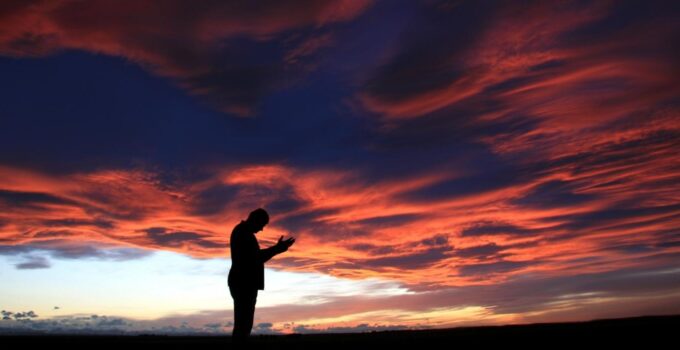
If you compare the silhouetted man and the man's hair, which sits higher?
the man's hair

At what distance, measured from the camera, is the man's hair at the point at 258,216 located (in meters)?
8.34

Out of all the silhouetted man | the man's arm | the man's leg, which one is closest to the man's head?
the silhouetted man

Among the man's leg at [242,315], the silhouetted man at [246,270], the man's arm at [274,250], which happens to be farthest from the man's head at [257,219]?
the man's leg at [242,315]

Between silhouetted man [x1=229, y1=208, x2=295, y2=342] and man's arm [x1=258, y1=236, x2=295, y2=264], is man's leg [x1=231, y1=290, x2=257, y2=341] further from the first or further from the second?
man's arm [x1=258, y1=236, x2=295, y2=264]

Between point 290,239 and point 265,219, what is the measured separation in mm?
577

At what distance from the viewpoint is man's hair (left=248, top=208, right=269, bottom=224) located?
8344mm

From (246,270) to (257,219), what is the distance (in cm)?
81

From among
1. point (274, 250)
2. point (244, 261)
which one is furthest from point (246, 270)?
point (274, 250)

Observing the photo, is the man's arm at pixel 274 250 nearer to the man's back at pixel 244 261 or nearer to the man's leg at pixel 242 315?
the man's back at pixel 244 261

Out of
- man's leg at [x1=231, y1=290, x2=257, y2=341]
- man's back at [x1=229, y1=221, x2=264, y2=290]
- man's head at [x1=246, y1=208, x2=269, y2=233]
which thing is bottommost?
man's leg at [x1=231, y1=290, x2=257, y2=341]

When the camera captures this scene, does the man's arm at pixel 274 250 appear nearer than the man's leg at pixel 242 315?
No

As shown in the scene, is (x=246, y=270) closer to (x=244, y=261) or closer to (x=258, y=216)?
(x=244, y=261)

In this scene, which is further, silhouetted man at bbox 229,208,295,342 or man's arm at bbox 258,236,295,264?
man's arm at bbox 258,236,295,264

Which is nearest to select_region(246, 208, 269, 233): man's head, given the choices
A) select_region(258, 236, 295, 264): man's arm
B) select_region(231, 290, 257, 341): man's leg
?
select_region(258, 236, 295, 264): man's arm
